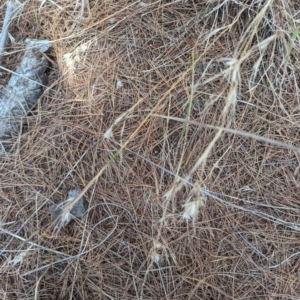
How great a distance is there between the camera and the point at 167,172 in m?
1.37

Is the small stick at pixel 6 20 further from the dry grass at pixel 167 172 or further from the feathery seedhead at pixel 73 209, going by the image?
the feathery seedhead at pixel 73 209

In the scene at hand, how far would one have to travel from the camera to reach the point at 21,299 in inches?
52.3

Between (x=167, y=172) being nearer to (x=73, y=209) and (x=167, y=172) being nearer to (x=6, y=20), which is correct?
(x=73, y=209)

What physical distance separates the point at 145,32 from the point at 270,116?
23.2 inches

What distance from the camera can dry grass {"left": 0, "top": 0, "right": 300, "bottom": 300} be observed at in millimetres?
1324

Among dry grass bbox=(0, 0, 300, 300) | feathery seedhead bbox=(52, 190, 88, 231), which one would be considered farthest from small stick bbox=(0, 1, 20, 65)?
feathery seedhead bbox=(52, 190, 88, 231)

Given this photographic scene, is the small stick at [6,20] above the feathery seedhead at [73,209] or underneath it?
above

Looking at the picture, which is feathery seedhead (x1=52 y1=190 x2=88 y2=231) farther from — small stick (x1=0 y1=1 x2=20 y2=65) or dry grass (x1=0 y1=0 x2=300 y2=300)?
small stick (x1=0 y1=1 x2=20 y2=65)

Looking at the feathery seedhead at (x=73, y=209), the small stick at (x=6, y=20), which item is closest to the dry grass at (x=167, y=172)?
the feathery seedhead at (x=73, y=209)

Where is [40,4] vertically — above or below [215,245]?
above

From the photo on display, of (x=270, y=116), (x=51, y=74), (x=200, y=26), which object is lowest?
(x=51, y=74)

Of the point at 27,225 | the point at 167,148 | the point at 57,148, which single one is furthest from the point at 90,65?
the point at 27,225

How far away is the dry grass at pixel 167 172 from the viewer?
4.34 ft

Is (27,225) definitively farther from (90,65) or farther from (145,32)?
(145,32)
